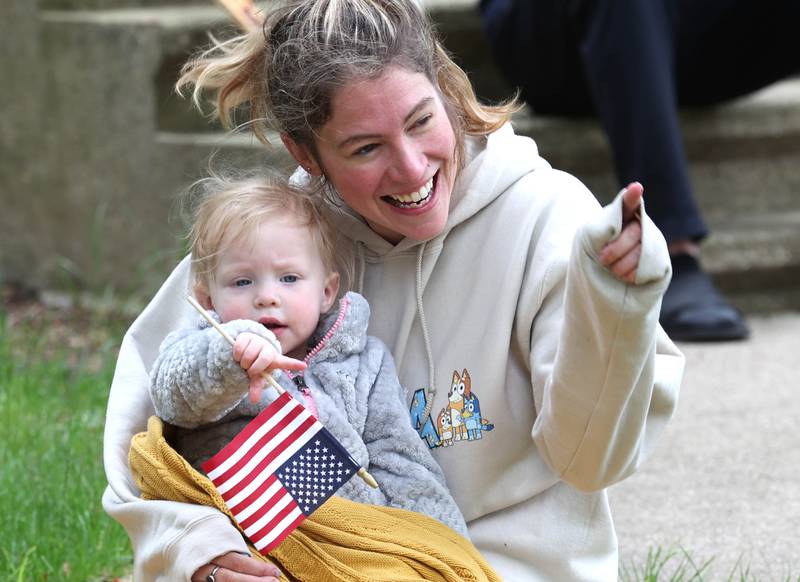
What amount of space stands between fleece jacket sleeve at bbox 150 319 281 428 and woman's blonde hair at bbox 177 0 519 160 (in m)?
0.43

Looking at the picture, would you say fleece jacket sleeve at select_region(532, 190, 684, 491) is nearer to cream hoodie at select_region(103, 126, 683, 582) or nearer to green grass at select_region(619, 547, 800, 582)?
cream hoodie at select_region(103, 126, 683, 582)

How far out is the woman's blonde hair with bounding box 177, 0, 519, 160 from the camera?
2295 mm

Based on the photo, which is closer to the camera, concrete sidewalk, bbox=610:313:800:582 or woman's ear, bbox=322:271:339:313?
woman's ear, bbox=322:271:339:313

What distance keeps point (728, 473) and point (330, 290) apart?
4.53 ft

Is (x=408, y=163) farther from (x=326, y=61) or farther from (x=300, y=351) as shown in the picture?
(x=300, y=351)

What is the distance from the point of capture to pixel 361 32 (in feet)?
7.55

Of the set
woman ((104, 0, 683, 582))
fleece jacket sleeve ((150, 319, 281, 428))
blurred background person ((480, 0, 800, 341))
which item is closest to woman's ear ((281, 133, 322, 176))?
woman ((104, 0, 683, 582))

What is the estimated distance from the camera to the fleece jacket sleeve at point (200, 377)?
6.91ft

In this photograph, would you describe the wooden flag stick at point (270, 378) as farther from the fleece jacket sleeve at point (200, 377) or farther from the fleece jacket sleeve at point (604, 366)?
the fleece jacket sleeve at point (604, 366)

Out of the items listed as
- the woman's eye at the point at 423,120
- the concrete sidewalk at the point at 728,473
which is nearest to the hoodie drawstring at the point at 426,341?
the woman's eye at the point at 423,120

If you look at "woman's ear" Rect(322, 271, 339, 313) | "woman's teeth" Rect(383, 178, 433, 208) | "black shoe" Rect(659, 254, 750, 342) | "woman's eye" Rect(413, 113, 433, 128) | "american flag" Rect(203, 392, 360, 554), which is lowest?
"black shoe" Rect(659, 254, 750, 342)

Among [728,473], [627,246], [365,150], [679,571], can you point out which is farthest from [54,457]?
[627,246]

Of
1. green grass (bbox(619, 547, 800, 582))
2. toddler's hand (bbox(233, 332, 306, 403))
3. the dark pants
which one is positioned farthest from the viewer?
the dark pants

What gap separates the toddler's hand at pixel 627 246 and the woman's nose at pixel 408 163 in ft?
1.68
